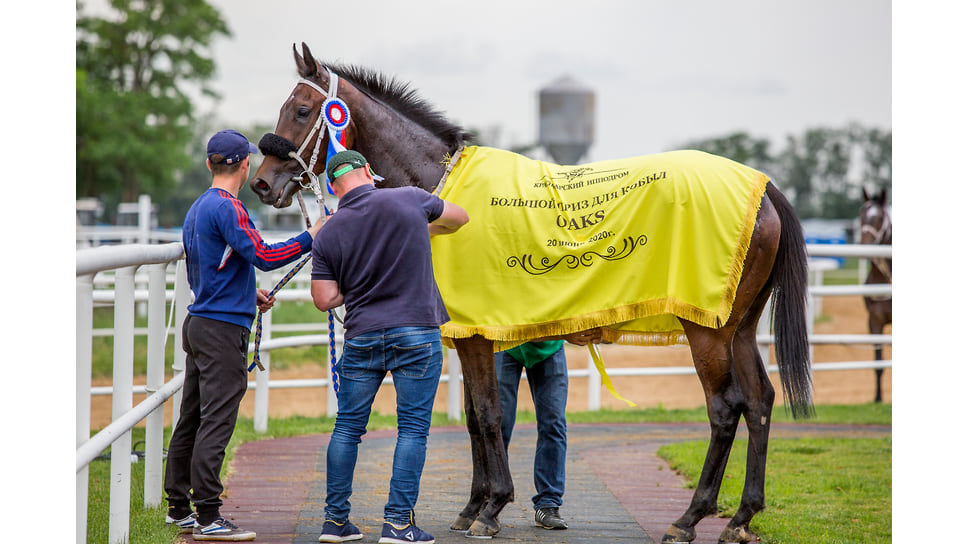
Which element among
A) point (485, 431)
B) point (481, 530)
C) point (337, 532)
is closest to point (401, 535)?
point (337, 532)

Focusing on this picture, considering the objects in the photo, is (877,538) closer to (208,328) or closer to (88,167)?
(208,328)

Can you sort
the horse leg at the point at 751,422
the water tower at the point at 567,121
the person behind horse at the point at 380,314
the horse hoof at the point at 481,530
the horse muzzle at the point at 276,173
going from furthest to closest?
the water tower at the point at 567,121, the horse muzzle at the point at 276,173, the horse leg at the point at 751,422, the horse hoof at the point at 481,530, the person behind horse at the point at 380,314

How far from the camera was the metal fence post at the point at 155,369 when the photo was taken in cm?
396

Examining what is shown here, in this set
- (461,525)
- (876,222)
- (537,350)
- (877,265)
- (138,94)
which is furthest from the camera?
(138,94)

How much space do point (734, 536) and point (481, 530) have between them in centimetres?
120

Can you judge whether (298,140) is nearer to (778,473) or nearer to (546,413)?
(546,413)

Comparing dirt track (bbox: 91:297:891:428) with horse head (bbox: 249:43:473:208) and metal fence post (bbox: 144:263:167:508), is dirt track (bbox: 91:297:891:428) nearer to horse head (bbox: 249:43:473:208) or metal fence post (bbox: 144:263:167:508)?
metal fence post (bbox: 144:263:167:508)

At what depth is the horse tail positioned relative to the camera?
4.31 metres

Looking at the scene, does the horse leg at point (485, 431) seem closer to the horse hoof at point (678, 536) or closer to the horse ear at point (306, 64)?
the horse hoof at point (678, 536)

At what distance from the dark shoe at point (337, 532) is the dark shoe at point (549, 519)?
938mm

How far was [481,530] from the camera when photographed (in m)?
4.05

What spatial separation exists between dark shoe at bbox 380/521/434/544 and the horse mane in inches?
76.8

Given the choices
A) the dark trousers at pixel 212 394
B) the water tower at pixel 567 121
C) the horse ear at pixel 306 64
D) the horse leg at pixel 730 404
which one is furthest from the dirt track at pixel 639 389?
the horse ear at pixel 306 64

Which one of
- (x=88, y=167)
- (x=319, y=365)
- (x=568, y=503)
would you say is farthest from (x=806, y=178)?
(x=568, y=503)
